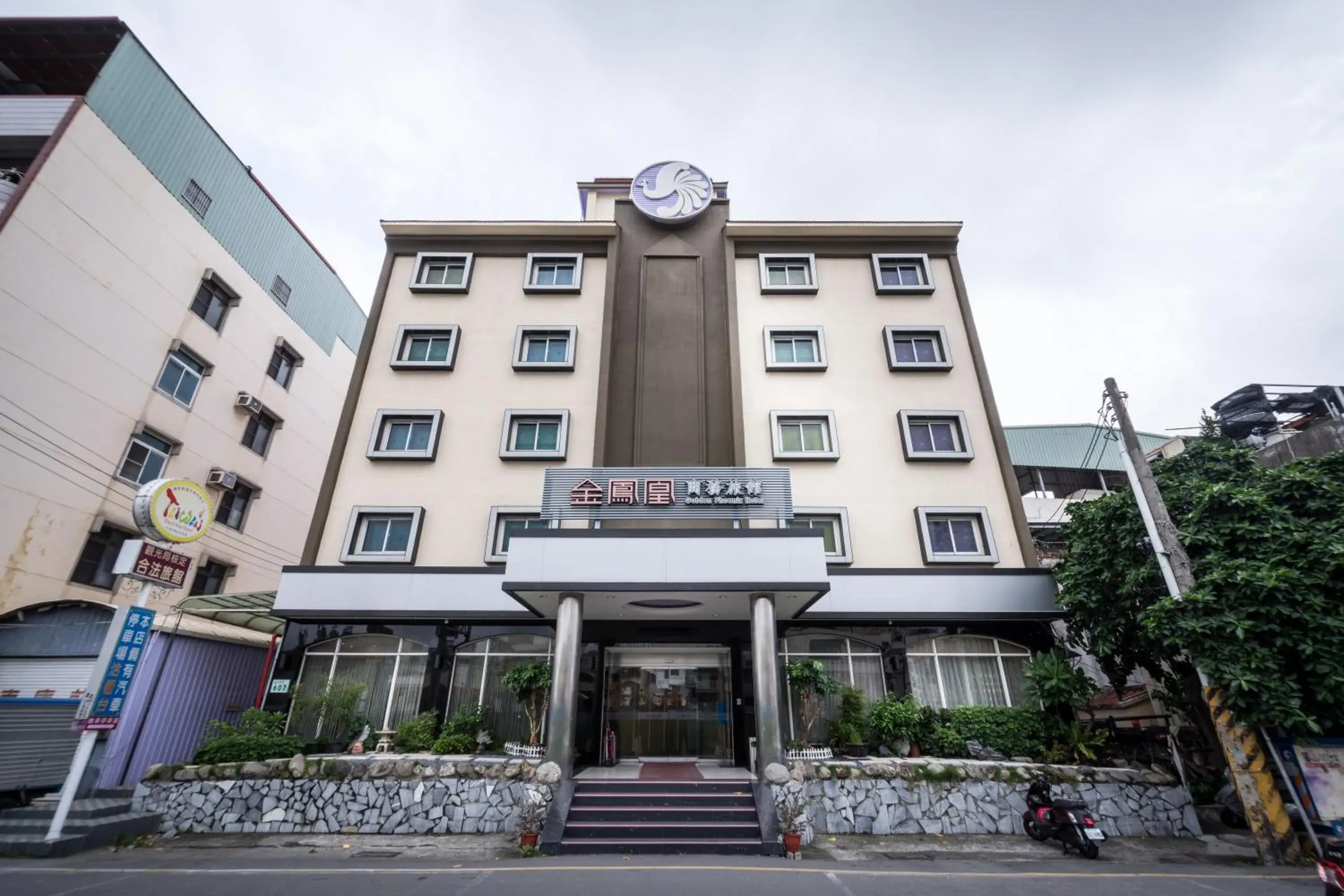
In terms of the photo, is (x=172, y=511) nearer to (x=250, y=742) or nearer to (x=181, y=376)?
(x=250, y=742)

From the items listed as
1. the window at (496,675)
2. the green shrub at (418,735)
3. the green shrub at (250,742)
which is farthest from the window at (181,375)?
the green shrub at (418,735)

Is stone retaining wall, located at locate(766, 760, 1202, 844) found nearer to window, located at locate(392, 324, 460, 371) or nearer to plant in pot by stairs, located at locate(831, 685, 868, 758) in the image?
plant in pot by stairs, located at locate(831, 685, 868, 758)

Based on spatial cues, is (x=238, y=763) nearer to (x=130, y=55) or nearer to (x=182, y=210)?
(x=182, y=210)

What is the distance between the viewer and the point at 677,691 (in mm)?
14203

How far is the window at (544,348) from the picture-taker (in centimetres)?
1683

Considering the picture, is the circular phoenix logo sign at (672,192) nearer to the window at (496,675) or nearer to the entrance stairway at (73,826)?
the window at (496,675)

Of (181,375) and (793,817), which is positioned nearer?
(793,817)

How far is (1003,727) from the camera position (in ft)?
40.8

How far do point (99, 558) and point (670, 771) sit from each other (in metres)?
17.5

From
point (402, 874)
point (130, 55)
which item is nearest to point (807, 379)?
point (402, 874)

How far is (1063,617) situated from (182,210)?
2948cm

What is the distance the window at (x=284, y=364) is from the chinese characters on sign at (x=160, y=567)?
1476 cm

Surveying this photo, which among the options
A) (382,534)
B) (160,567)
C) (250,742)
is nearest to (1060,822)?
(250,742)

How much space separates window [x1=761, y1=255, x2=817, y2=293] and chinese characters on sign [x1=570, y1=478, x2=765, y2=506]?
7989 millimetres
